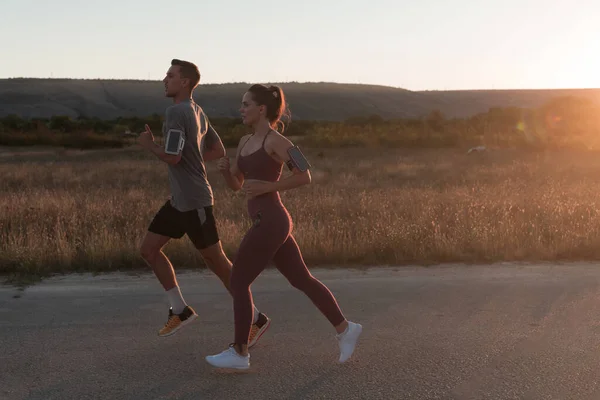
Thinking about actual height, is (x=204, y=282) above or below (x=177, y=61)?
below

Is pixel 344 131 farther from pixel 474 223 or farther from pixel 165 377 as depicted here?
pixel 165 377

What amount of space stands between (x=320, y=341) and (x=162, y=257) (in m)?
1.29

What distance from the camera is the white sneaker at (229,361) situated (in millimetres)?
4164

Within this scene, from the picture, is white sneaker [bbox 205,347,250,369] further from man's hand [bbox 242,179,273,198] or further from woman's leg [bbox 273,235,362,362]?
man's hand [bbox 242,179,273,198]

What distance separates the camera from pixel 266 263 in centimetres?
Answer: 423

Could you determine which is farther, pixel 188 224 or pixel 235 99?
pixel 235 99

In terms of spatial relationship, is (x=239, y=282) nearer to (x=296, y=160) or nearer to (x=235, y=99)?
(x=296, y=160)

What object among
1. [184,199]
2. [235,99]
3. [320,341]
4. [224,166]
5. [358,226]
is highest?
[235,99]

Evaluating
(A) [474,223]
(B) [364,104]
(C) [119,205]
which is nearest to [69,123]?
(C) [119,205]

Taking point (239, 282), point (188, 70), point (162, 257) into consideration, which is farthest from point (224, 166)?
point (162, 257)

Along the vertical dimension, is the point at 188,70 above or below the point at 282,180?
above

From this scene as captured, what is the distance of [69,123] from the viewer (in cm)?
6306

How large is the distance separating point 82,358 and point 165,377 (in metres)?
0.70

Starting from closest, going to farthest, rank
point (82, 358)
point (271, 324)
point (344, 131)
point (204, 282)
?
point (82, 358)
point (271, 324)
point (204, 282)
point (344, 131)
